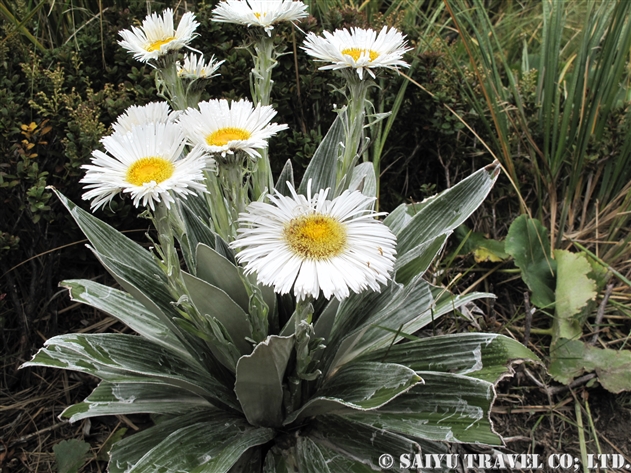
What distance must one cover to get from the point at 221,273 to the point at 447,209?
0.70 metres

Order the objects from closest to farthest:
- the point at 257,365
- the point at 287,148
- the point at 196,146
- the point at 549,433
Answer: the point at 196,146 < the point at 257,365 < the point at 549,433 < the point at 287,148

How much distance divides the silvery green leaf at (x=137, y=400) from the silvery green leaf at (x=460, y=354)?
51cm

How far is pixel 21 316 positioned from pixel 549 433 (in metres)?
1.89

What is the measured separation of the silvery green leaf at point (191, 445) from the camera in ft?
4.10

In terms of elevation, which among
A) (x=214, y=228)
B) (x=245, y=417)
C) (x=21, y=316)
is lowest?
(x=245, y=417)

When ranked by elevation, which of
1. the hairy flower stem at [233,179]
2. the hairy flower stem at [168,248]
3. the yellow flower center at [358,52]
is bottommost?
the hairy flower stem at [168,248]

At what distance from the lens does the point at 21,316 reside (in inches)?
77.9

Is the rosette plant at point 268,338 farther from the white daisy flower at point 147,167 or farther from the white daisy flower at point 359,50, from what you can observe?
the white daisy flower at point 359,50

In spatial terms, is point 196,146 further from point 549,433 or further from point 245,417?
point 549,433

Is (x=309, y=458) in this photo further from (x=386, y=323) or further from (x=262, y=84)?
(x=262, y=84)

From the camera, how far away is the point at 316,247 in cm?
107

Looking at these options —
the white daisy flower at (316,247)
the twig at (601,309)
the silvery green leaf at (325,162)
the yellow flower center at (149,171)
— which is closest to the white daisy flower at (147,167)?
the yellow flower center at (149,171)

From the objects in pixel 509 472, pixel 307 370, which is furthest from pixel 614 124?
pixel 307 370

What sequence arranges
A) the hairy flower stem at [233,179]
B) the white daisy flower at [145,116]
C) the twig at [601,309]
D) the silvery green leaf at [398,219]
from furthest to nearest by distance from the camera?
the twig at [601,309]
the silvery green leaf at [398,219]
the white daisy flower at [145,116]
the hairy flower stem at [233,179]
